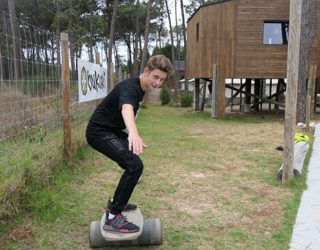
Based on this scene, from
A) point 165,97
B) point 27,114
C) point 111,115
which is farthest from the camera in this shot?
point 165,97

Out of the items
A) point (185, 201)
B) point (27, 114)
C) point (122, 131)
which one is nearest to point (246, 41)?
point (185, 201)

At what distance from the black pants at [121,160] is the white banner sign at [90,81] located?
3.52 m

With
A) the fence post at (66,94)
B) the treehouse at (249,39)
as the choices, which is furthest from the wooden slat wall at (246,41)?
the fence post at (66,94)

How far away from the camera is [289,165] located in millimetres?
5945

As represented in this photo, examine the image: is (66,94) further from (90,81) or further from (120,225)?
(120,225)

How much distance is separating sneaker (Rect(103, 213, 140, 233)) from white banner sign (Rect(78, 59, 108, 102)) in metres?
3.81

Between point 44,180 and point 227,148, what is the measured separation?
500 cm

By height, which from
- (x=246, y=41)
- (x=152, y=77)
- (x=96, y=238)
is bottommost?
(x=96, y=238)

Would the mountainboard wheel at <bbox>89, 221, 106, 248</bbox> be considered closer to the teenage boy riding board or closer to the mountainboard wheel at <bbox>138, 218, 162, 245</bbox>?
the teenage boy riding board

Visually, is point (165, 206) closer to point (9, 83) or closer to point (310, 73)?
point (9, 83)

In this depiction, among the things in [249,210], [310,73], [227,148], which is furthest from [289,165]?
[310,73]

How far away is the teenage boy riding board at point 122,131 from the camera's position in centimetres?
348

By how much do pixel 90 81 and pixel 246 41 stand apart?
11.1 meters

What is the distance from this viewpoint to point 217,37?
702 inches
